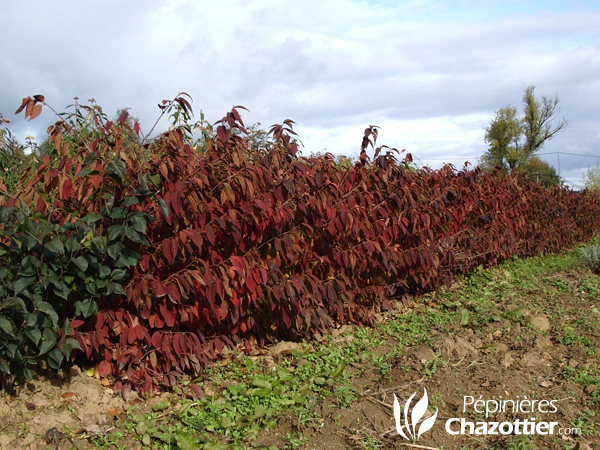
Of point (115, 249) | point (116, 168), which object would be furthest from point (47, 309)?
point (116, 168)

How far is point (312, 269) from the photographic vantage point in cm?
432

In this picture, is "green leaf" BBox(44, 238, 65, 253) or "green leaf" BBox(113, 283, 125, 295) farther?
"green leaf" BBox(113, 283, 125, 295)

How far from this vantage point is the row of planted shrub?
9.39ft

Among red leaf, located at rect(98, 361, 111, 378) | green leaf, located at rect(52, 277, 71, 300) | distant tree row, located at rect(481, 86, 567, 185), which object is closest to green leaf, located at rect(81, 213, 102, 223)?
green leaf, located at rect(52, 277, 71, 300)

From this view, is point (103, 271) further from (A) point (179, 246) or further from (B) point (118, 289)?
(A) point (179, 246)

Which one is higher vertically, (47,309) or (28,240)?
(28,240)

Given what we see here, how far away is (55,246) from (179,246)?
696 millimetres

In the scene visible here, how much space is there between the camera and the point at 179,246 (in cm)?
318

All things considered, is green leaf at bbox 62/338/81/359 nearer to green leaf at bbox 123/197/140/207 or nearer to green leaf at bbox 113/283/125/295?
green leaf at bbox 113/283/125/295

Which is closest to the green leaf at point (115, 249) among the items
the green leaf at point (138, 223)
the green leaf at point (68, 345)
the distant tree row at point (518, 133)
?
the green leaf at point (138, 223)

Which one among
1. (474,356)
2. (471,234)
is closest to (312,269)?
(474,356)

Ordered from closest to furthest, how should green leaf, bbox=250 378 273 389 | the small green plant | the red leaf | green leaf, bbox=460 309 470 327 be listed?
the red leaf < green leaf, bbox=250 378 273 389 < green leaf, bbox=460 309 470 327 < the small green plant

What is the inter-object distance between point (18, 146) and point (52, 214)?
4.58m

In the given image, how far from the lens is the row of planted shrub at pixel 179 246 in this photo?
2861 mm
